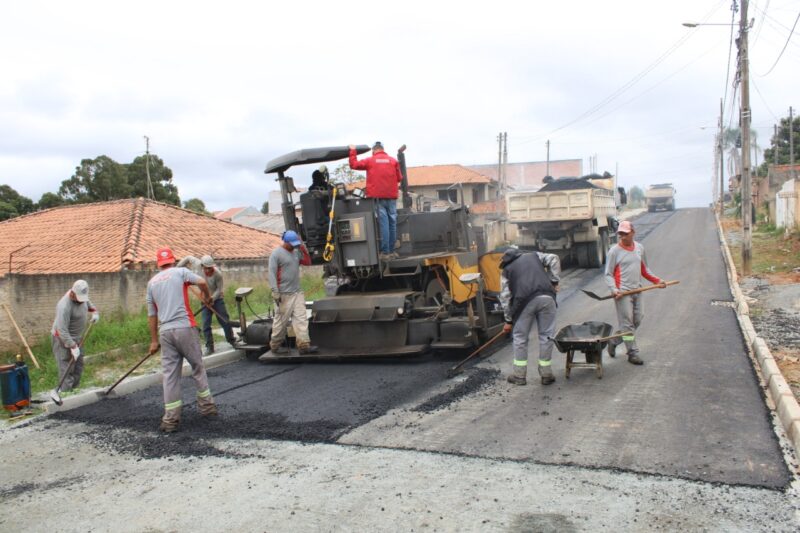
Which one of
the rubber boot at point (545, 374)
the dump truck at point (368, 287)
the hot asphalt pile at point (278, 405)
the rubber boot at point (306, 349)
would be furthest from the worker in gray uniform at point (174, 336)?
the rubber boot at point (545, 374)

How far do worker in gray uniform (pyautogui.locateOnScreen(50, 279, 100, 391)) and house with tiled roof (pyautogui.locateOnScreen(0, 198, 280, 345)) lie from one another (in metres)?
2.44

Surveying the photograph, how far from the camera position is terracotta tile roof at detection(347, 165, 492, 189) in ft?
151

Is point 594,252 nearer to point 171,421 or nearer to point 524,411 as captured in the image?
point 524,411

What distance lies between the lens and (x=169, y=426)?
586 cm

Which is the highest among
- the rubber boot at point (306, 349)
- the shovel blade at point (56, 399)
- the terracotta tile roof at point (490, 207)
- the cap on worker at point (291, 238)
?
the terracotta tile roof at point (490, 207)

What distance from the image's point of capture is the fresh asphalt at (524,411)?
15.1ft

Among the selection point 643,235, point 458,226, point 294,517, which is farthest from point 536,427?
point 643,235

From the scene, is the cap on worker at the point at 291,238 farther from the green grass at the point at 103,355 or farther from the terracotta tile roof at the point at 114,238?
the terracotta tile roof at the point at 114,238

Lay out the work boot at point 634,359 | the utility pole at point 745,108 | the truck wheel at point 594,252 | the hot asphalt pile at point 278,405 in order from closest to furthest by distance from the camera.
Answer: the hot asphalt pile at point 278,405 < the work boot at point 634,359 < the utility pole at point 745,108 < the truck wheel at point 594,252

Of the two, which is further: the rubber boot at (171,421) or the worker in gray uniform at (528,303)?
the worker in gray uniform at (528,303)

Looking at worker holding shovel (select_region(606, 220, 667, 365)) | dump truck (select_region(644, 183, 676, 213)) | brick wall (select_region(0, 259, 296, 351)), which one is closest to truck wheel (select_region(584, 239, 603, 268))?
brick wall (select_region(0, 259, 296, 351))

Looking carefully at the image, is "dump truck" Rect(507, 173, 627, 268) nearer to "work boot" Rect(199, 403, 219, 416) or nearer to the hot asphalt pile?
the hot asphalt pile

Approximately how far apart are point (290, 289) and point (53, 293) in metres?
6.24

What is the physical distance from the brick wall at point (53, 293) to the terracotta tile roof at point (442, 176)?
29731 mm
